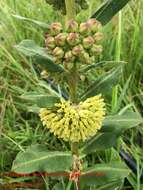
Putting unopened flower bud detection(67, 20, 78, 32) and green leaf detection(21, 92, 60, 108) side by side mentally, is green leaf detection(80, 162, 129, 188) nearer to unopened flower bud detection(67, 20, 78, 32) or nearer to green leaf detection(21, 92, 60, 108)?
green leaf detection(21, 92, 60, 108)

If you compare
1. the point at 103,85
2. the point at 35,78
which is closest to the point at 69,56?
the point at 103,85

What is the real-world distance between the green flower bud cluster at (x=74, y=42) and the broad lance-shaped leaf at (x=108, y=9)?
0.11 metres

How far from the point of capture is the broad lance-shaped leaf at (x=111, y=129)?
1.57 meters

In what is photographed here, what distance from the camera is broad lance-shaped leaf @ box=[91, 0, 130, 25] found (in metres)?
1.43

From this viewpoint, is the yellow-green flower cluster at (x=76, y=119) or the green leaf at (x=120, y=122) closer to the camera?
the yellow-green flower cluster at (x=76, y=119)

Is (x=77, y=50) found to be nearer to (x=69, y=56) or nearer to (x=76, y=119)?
(x=69, y=56)

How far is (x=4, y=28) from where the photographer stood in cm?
280

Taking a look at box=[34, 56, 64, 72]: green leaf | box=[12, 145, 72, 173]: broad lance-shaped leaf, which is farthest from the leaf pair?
box=[34, 56, 64, 72]: green leaf

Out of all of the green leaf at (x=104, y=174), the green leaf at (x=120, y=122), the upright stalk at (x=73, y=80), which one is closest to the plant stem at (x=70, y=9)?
the upright stalk at (x=73, y=80)

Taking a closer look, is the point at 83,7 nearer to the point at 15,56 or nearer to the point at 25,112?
the point at 25,112

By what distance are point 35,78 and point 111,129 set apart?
857 mm

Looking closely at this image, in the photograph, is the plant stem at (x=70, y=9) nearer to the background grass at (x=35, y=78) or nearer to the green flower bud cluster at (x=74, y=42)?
the green flower bud cluster at (x=74, y=42)

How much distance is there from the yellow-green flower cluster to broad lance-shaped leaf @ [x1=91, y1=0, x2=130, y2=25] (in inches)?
9.0

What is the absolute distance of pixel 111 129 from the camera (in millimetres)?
1575
